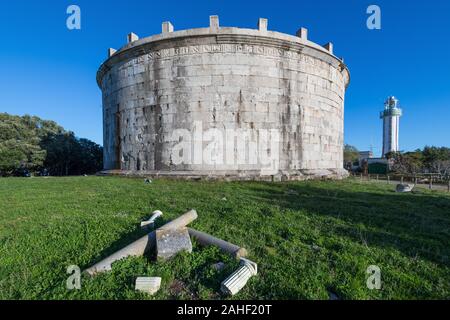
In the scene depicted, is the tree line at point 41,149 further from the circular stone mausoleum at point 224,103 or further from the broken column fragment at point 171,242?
the broken column fragment at point 171,242

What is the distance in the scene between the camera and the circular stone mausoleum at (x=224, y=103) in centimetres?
1134

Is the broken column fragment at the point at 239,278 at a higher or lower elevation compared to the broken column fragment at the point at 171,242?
lower


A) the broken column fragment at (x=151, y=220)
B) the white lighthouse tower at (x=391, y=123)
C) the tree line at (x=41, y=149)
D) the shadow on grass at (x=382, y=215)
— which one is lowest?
the shadow on grass at (x=382, y=215)

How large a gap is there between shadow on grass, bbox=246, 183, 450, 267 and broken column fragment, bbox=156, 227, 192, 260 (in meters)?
2.91

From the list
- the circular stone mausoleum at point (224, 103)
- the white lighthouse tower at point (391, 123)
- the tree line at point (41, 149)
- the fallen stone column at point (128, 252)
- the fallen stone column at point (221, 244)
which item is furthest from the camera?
the white lighthouse tower at point (391, 123)

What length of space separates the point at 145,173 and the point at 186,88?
4.74m

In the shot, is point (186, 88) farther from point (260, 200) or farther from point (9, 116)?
point (9, 116)

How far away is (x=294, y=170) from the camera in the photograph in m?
12.0

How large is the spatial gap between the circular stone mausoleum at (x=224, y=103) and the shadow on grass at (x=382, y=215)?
297 centimetres

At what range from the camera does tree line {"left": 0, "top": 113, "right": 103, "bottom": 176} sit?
72.1ft

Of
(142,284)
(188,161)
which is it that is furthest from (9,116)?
(142,284)

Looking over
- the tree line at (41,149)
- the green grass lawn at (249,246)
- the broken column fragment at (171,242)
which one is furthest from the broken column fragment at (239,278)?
the tree line at (41,149)

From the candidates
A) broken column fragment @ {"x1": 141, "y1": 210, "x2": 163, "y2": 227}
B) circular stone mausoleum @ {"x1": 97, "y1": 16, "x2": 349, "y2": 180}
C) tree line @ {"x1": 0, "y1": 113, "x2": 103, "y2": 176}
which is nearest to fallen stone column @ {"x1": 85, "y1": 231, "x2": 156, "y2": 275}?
broken column fragment @ {"x1": 141, "y1": 210, "x2": 163, "y2": 227}

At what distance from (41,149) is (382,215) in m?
29.0
